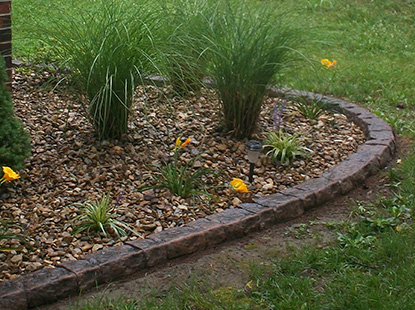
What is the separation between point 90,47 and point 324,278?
2146 millimetres

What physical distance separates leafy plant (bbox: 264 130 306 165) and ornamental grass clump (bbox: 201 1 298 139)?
0.72 ft

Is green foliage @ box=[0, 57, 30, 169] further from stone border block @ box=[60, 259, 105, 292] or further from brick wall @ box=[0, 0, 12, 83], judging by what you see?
stone border block @ box=[60, 259, 105, 292]

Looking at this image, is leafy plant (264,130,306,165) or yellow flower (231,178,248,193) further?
leafy plant (264,130,306,165)

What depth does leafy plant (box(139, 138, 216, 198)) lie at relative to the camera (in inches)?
173

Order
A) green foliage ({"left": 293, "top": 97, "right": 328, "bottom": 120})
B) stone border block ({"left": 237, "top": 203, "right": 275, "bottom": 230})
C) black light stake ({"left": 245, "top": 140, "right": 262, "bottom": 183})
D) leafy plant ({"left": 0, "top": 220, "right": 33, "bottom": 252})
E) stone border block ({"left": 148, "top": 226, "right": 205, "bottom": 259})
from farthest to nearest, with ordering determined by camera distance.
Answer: green foliage ({"left": 293, "top": 97, "right": 328, "bottom": 120}) < black light stake ({"left": 245, "top": 140, "right": 262, "bottom": 183}) < stone border block ({"left": 237, "top": 203, "right": 275, "bottom": 230}) < stone border block ({"left": 148, "top": 226, "right": 205, "bottom": 259}) < leafy plant ({"left": 0, "top": 220, "right": 33, "bottom": 252})

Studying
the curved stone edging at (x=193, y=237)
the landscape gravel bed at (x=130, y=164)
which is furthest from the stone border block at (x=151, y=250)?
the landscape gravel bed at (x=130, y=164)

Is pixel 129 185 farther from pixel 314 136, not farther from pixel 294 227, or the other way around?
pixel 314 136

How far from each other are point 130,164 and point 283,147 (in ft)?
3.73

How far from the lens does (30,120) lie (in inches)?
204

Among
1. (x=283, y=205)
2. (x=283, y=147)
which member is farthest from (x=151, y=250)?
(x=283, y=147)

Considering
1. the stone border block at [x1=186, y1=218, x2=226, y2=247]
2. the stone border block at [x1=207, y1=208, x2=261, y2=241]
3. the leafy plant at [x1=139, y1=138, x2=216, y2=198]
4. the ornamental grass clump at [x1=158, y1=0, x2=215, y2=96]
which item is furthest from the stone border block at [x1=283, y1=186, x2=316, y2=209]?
the ornamental grass clump at [x1=158, y1=0, x2=215, y2=96]

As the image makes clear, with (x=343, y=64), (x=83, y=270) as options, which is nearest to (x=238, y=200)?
(x=83, y=270)

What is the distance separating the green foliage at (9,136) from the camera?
410 cm

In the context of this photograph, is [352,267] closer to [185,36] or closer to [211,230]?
[211,230]
